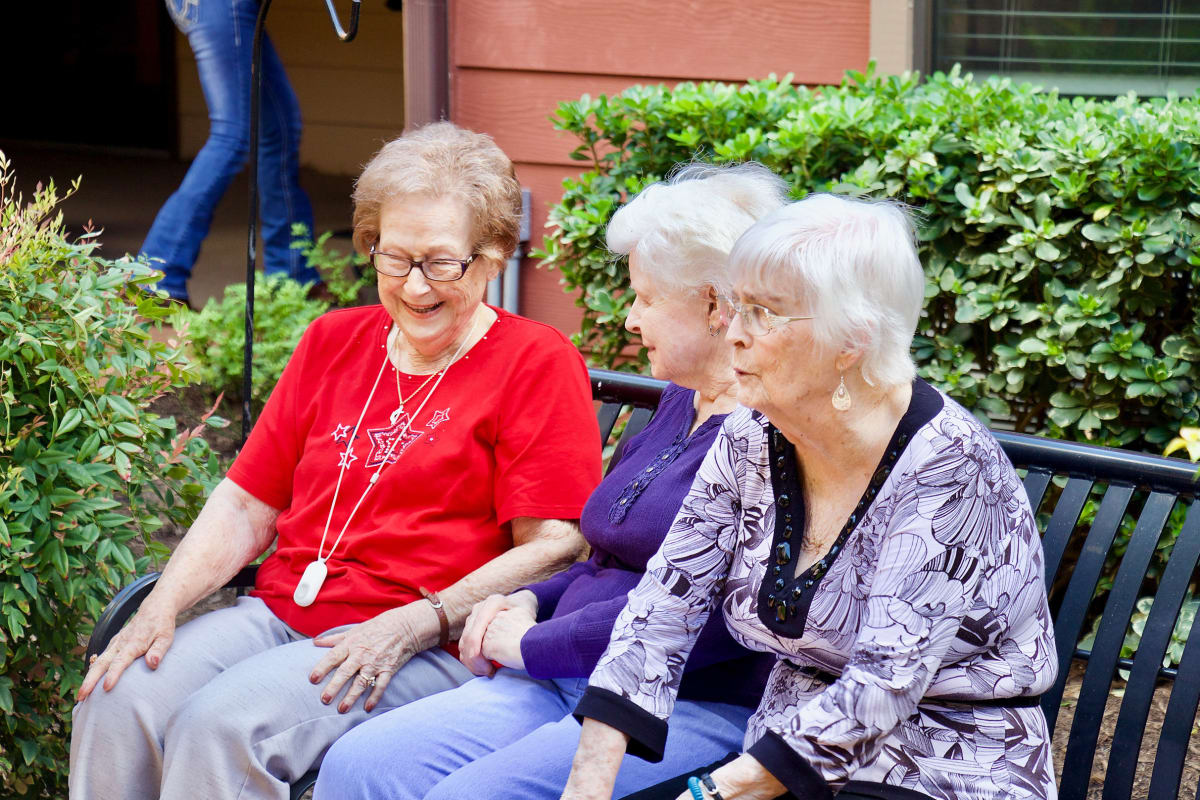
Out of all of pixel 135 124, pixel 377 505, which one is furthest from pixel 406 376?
pixel 135 124

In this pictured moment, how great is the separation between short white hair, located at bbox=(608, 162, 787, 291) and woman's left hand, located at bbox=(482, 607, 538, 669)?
65 cm

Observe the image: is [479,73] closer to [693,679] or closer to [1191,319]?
[1191,319]

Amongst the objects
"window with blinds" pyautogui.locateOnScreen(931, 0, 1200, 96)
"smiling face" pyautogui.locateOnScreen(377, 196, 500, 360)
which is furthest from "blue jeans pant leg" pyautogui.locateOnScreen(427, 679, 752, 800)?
"window with blinds" pyautogui.locateOnScreen(931, 0, 1200, 96)

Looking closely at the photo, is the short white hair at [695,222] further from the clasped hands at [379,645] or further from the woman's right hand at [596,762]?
the woman's right hand at [596,762]

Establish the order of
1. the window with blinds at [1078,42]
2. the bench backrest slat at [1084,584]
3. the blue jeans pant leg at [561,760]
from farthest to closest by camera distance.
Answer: the window with blinds at [1078,42] → the bench backrest slat at [1084,584] → the blue jeans pant leg at [561,760]

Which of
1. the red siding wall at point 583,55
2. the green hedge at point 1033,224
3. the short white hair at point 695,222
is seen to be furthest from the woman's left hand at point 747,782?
the red siding wall at point 583,55

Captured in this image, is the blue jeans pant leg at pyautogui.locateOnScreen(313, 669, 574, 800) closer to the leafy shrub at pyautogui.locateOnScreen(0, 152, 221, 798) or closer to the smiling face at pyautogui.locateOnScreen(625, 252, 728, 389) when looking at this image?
the smiling face at pyautogui.locateOnScreen(625, 252, 728, 389)

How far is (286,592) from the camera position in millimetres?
2514

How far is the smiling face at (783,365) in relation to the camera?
1818mm

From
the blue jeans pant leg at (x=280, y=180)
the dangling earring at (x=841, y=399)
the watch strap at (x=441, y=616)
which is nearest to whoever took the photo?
the dangling earring at (x=841, y=399)

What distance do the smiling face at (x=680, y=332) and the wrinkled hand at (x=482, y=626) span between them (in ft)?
1.62

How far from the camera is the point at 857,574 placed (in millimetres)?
1822

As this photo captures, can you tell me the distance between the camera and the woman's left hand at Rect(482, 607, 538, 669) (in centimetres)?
220

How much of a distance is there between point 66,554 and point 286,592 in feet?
1.42
